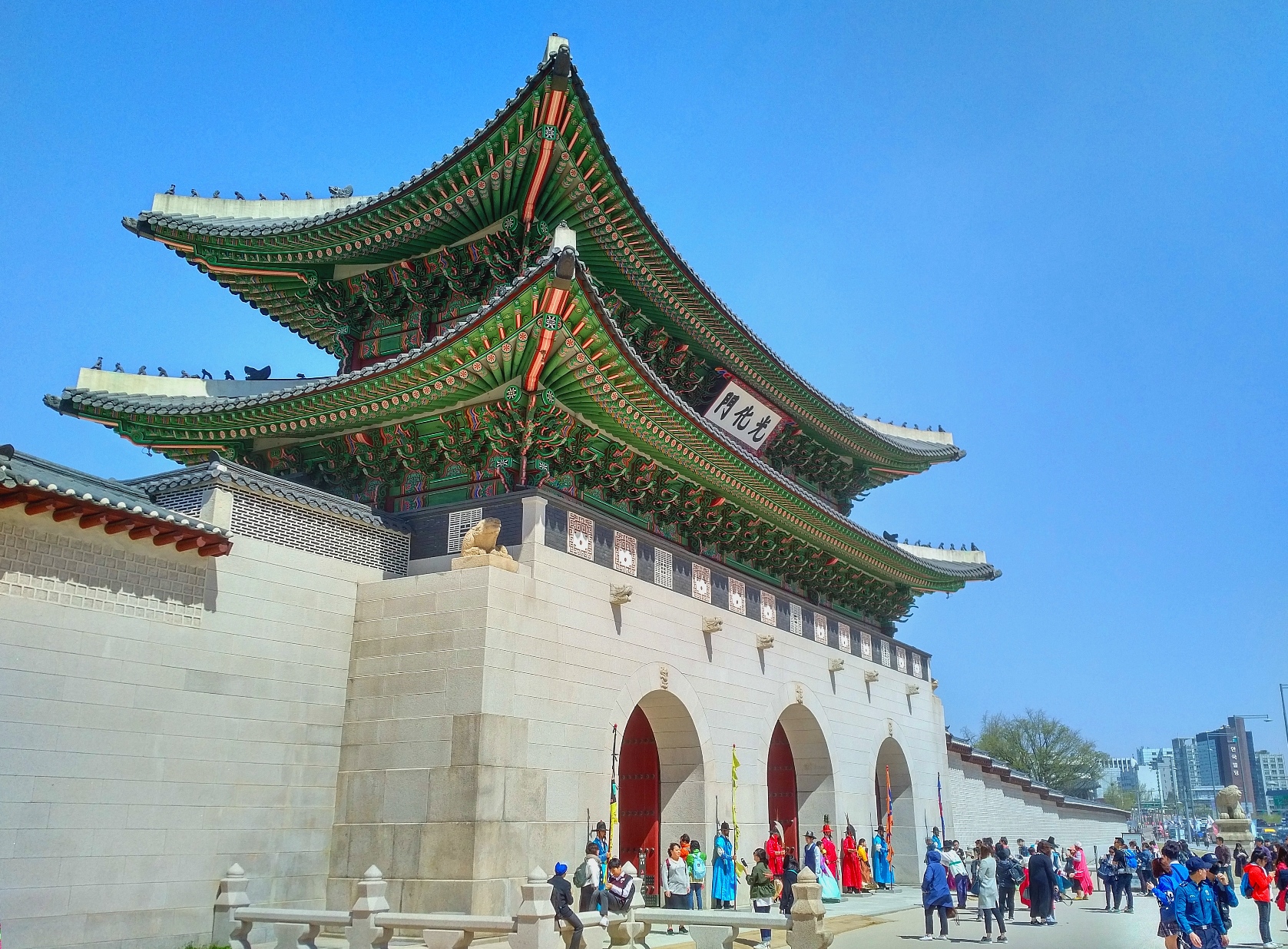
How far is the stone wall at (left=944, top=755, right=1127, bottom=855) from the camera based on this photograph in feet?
111

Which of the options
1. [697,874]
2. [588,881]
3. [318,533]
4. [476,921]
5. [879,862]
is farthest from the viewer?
[879,862]

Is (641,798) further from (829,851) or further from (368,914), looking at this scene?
(368,914)

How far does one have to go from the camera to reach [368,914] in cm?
1137

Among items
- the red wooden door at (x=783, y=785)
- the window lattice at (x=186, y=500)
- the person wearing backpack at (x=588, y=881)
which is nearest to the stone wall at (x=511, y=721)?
the person wearing backpack at (x=588, y=881)

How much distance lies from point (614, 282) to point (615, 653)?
311 inches

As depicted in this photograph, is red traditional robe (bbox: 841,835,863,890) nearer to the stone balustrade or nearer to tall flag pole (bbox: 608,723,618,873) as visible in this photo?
the stone balustrade

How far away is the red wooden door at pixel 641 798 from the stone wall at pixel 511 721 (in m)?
0.37

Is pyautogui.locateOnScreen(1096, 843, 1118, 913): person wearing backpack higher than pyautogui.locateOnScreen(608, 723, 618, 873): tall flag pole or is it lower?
lower

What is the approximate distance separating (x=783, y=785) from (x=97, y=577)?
17098mm

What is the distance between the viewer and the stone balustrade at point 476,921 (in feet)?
37.2

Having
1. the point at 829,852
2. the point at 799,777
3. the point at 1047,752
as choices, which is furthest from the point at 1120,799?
the point at 829,852

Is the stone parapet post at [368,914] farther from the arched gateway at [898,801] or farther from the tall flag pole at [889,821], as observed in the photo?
the arched gateway at [898,801]

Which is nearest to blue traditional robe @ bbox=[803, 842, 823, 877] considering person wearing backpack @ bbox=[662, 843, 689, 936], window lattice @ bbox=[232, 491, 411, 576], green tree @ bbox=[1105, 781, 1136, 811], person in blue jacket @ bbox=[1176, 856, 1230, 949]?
person wearing backpack @ bbox=[662, 843, 689, 936]

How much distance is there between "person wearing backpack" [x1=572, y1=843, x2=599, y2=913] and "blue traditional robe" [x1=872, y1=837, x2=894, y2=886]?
13927 millimetres
